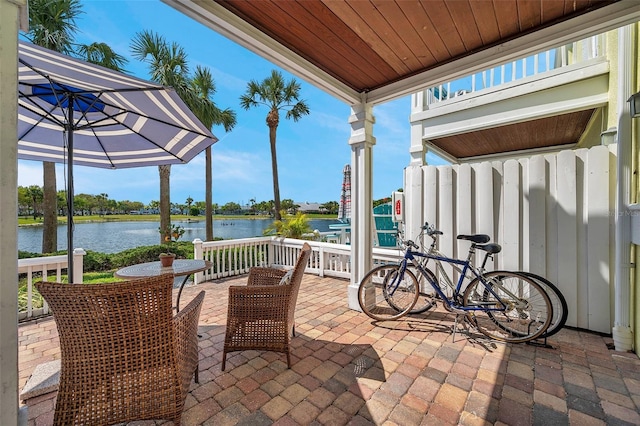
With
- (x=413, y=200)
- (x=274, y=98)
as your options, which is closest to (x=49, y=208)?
(x=274, y=98)

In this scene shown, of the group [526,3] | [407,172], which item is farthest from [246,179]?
[526,3]

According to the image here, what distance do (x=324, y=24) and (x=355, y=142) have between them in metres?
1.53

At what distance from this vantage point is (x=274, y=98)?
1118 cm

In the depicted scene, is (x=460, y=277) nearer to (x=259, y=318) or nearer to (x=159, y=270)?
(x=259, y=318)

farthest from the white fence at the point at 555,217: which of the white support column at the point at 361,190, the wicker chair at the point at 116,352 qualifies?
the wicker chair at the point at 116,352

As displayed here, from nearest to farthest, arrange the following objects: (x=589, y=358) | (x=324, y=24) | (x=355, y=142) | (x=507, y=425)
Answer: (x=507, y=425) → (x=324, y=24) → (x=589, y=358) → (x=355, y=142)

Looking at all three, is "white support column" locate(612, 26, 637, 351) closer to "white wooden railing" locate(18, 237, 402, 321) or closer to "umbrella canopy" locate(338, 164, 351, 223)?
"white wooden railing" locate(18, 237, 402, 321)

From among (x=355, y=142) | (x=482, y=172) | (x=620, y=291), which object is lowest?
(x=620, y=291)

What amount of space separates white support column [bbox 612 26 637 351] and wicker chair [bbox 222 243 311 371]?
2.95 meters

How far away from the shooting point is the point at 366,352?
2.46m

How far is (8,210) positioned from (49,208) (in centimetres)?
841

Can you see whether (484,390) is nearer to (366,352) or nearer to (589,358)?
(366,352)

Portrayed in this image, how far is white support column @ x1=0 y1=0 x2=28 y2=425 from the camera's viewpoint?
94cm

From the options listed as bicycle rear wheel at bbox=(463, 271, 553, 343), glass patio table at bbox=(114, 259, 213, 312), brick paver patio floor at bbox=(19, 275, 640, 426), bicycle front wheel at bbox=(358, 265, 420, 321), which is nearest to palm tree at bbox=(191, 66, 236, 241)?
glass patio table at bbox=(114, 259, 213, 312)
